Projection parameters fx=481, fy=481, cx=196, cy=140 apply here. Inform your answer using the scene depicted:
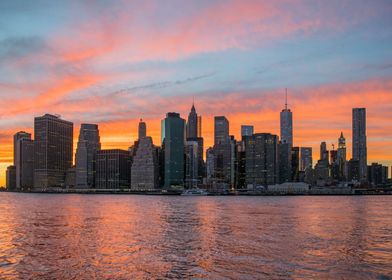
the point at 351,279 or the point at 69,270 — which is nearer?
the point at 351,279

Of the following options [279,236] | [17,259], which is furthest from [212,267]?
[279,236]

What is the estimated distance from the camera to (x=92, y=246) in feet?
185

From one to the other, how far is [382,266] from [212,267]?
15.8 m

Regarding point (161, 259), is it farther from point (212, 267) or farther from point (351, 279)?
point (351, 279)

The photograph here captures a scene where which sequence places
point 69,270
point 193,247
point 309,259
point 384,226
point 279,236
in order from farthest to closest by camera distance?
point 384,226
point 279,236
point 193,247
point 309,259
point 69,270

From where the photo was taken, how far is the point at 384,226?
83938 millimetres

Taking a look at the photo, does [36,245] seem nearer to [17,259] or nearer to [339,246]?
[17,259]

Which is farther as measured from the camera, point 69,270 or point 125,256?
point 125,256

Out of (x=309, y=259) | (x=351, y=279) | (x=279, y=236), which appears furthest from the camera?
(x=279, y=236)

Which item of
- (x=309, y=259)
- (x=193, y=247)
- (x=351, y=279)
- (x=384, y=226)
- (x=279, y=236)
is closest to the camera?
(x=351, y=279)

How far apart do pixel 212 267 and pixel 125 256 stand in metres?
10.8

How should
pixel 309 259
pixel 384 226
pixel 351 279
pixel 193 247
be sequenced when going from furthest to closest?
pixel 384 226 < pixel 193 247 < pixel 309 259 < pixel 351 279

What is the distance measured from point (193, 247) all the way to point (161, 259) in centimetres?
864

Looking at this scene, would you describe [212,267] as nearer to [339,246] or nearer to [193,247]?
[193,247]
